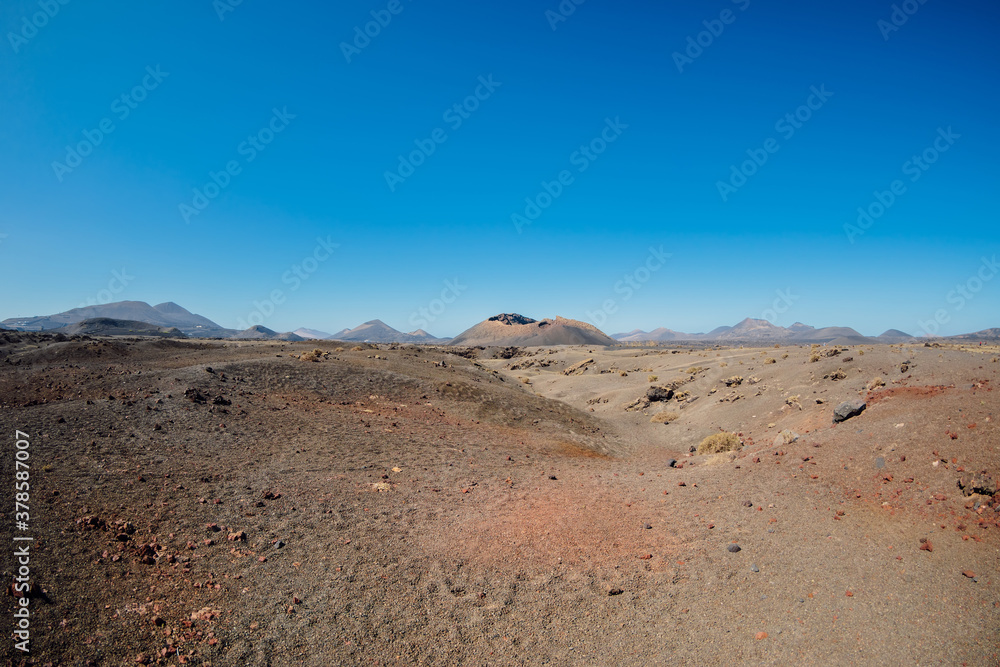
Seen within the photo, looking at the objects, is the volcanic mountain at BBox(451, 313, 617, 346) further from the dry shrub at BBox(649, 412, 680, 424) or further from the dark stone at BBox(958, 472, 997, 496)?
the dark stone at BBox(958, 472, 997, 496)

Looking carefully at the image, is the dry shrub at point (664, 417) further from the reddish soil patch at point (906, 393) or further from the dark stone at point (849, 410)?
the dark stone at point (849, 410)

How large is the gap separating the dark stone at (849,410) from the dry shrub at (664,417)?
10.1 metres

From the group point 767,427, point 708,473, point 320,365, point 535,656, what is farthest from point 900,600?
point 320,365

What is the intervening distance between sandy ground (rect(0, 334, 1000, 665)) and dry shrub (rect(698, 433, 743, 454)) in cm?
67

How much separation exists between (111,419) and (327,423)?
5.84m

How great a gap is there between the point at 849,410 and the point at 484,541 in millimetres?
12241

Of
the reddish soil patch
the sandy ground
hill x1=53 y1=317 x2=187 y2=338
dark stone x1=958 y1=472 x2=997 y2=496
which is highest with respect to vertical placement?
hill x1=53 y1=317 x2=187 y2=338

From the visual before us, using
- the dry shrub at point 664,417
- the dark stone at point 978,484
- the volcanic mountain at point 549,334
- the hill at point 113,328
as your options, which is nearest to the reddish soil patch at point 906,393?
the dark stone at point 978,484

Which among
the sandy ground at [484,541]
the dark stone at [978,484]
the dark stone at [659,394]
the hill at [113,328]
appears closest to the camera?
the sandy ground at [484,541]

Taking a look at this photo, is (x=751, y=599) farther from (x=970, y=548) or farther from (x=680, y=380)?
(x=680, y=380)

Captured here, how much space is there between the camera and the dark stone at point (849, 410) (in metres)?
13.1

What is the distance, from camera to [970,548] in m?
6.73

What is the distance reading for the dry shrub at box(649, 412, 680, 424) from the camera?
23359mm

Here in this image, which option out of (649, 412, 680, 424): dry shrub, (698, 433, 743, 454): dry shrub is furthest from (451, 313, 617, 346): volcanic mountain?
(698, 433, 743, 454): dry shrub
